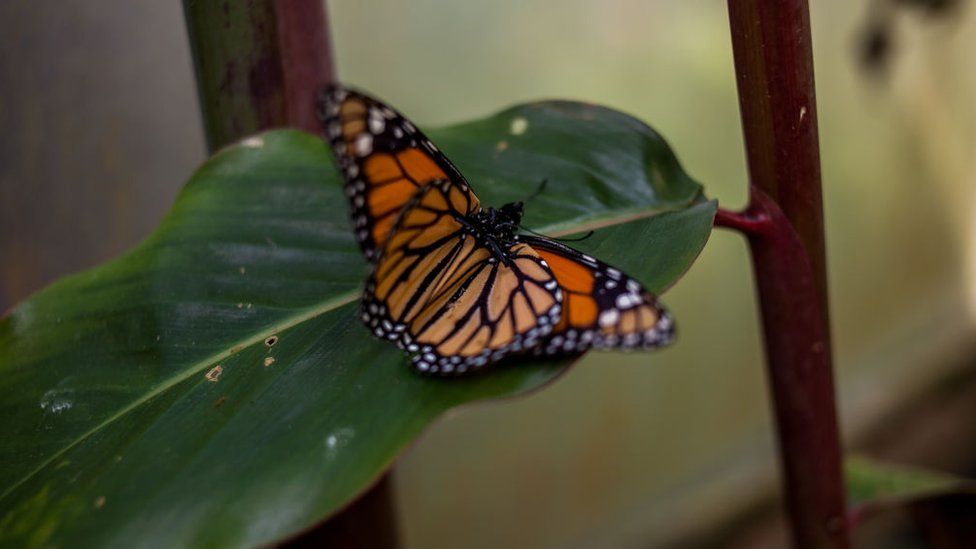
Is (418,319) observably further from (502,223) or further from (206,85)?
(206,85)

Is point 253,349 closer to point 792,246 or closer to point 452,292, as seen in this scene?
point 452,292

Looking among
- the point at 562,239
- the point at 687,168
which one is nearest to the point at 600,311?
the point at 562,239

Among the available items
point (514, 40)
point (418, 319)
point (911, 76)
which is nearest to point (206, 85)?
point (418, 319)

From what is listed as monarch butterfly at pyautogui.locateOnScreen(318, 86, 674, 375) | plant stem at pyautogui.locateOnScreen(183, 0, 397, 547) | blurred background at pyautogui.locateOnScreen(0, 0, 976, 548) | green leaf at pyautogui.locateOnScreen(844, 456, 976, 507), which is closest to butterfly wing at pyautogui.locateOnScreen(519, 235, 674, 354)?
monarch butterfly at pyautogui.locateOnScreen(318, 86, 674, 375)

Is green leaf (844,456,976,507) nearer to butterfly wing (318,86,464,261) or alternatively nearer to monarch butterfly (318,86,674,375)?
monarch butterfly (318,86,674,375)

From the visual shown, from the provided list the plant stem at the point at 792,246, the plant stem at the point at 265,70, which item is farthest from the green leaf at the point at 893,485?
the plant stem at the point at 265,70
